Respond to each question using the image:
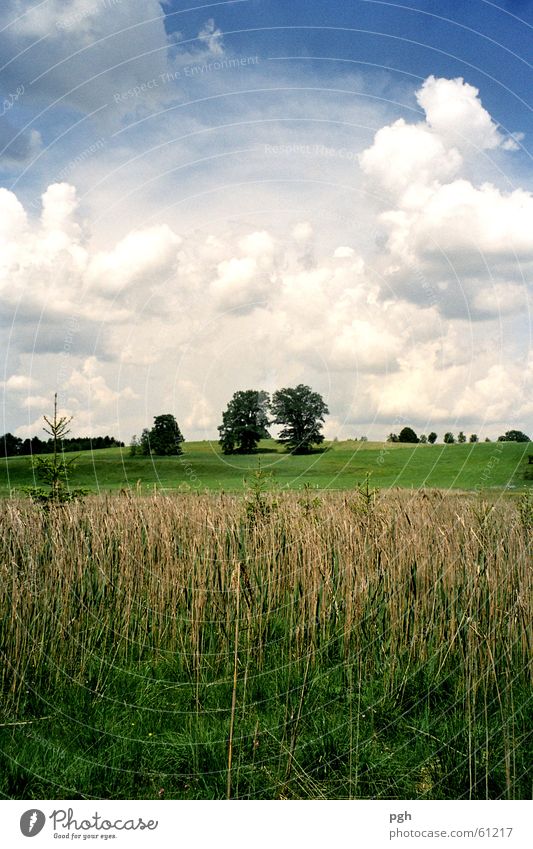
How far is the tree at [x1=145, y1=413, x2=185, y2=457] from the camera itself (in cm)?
720

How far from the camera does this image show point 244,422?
21.0 feet

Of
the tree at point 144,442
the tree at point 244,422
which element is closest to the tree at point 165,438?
the tree at point 144,442

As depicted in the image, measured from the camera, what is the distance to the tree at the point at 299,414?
6.17 m

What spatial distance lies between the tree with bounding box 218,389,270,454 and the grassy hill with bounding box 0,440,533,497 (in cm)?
15

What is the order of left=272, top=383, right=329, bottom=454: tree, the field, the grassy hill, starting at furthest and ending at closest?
the grassy hill
left=272, top=383, right=329, bottom=454: tree
the field

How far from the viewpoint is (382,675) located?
433 centimetres

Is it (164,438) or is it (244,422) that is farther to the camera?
(164,438)

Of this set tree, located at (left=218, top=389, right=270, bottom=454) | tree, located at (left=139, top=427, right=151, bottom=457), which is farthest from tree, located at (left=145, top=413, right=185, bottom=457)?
tree, located at (left=218, top=389, right=270, bottom=454)

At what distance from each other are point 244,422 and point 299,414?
576mm

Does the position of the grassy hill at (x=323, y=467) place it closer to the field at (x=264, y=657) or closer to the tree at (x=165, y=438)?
the tree at (x=165, y=438)

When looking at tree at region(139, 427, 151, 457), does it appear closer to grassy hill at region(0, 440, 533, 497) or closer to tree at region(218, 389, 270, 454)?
grassy hill at region(0, 440, 533, 497)

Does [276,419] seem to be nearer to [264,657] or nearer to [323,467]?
[264,657]

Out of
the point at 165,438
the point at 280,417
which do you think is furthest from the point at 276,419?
the point at 165,438
